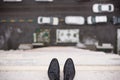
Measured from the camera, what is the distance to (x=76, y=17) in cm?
392

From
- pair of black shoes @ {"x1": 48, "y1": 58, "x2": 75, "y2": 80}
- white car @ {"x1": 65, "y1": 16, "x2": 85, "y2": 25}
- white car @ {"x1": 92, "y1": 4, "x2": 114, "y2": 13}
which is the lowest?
pair of black shoes @ {"x1": 48, "y1": 58, "x2": 75, "y2": 80}

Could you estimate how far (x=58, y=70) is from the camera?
2205 mm

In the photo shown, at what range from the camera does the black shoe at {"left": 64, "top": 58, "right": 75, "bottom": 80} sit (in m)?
2.13

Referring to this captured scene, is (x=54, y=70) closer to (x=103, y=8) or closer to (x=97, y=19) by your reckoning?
(x=97, y=19)

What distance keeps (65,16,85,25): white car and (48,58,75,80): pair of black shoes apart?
5.54 feet

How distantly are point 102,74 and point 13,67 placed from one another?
3.12 ft

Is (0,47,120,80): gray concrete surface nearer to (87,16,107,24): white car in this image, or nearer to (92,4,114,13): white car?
(87,16,107,24): white car

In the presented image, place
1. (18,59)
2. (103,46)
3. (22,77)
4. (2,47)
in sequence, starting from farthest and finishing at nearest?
(2,47) → (103,46) → (18,59) → (22,77)

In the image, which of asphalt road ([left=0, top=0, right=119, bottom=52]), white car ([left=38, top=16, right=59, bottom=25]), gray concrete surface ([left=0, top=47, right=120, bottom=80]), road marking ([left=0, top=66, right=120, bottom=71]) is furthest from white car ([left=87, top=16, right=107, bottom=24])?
road marking ([left=0, top=66, right=120, bottom=71])

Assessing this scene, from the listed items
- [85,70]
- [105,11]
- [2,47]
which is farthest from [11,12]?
[85,70]

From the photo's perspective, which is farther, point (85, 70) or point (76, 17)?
point (76, 17)

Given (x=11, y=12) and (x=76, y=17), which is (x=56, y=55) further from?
(x=11, y=12)

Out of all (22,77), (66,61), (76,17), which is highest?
(76,17)

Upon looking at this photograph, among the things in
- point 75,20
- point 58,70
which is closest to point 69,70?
point 58,70
